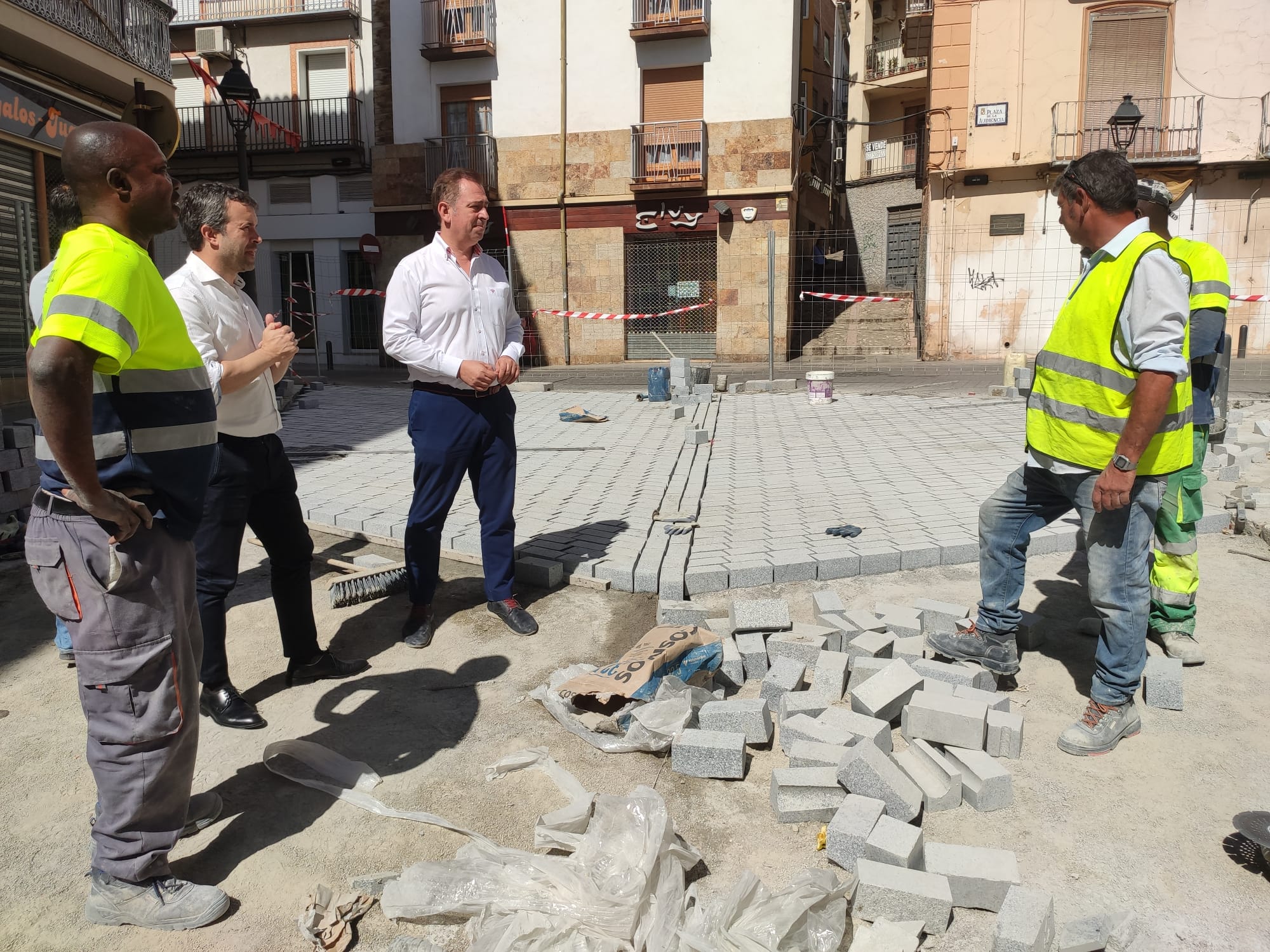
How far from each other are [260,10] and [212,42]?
1.59 metres

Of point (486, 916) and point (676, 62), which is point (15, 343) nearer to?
point (486, 916)

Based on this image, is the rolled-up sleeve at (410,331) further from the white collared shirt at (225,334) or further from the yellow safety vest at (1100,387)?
the yellow safety vest at (1100,387)

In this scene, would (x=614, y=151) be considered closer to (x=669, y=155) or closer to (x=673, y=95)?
(x=669, y=155)

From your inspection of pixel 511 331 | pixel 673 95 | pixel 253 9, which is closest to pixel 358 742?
pixel 511 331

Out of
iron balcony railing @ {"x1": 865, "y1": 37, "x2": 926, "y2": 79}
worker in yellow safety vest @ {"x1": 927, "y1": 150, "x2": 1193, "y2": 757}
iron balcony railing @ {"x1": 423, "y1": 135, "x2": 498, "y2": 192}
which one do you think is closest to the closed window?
iron balcony railing @ {"x1": 865, "y1": 37, "x2": 926, "y2": 79}

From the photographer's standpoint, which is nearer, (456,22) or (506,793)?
(506,793)

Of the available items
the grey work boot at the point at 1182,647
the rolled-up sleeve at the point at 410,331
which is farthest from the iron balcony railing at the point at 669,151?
the grey work boot at the point at 1182,647

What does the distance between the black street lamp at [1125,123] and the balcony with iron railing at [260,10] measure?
18158mm

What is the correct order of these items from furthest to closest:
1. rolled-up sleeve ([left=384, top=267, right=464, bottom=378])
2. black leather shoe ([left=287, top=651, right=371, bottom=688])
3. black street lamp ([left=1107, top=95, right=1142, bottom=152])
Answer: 1. black street lamp ([left=1107, top=95, right=1142, bottom=152])
2. rolled-up sleeve ([left=384, top=267, right=464, bottom=378])
3. black leather shoe ([left=287, top=651, right=371, bottom=688])

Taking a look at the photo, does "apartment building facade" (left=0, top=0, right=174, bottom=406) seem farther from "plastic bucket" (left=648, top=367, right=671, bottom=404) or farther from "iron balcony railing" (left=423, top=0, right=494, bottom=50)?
"iron balcony railing" (left=423, top=0, right=494, bottom=50)

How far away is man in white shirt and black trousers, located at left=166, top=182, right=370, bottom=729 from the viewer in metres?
3.52

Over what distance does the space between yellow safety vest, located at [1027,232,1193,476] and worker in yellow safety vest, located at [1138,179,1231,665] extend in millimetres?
650

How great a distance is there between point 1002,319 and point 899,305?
3613 millimetres

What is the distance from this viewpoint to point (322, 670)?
4070 millimetres
